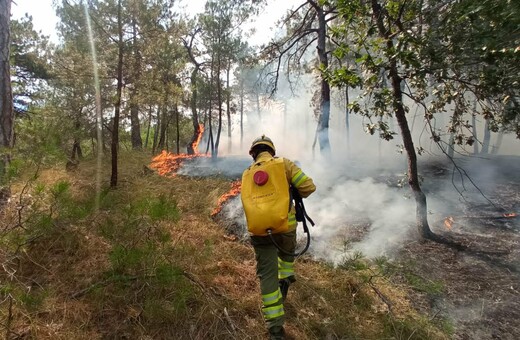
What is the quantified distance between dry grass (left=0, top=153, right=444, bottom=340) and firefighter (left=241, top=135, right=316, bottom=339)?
39cm

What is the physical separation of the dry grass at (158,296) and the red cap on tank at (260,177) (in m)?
1.38

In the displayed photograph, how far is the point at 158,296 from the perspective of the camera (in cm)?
339

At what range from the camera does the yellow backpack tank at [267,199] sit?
311 centimetres

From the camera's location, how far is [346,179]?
9945 mm

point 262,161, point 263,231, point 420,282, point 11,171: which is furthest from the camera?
point 420,282

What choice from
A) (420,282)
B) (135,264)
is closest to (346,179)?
(420,282)

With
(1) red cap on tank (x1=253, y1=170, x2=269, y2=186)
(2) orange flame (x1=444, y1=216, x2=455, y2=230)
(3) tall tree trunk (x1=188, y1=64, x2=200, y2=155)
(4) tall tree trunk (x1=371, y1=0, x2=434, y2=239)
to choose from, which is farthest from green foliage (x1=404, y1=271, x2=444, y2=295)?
(3) tall tree trunk (x1=188, y1=64, x2=200, y2=155)

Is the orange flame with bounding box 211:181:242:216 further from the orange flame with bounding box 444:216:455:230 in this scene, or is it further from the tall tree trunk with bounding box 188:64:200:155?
the tall tree trunk with bounding box 188:64:200:155

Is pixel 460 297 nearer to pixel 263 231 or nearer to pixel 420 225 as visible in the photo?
pixel 420 225

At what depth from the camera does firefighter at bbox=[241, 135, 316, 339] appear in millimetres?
3100

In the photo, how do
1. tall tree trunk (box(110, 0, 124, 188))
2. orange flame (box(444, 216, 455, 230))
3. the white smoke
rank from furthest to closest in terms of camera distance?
tall tree trunk (box(110, 0, 124, 188)) → orange flame (box(444, 216, 455, 230)) → the white smoke

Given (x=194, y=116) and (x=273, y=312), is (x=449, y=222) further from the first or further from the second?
(x=194, y=116)

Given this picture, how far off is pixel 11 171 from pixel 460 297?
4970 mm

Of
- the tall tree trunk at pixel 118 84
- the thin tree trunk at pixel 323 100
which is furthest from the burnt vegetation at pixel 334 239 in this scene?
the thin tree trunk at pixel 323 100
